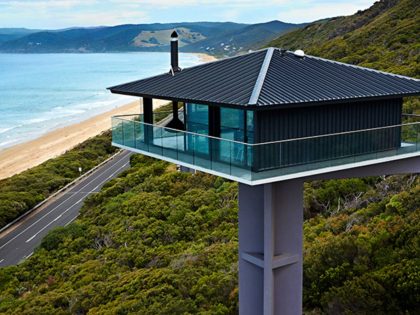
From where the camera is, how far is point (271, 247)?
43.2 ft

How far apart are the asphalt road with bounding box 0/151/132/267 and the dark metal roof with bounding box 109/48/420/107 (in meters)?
17.5

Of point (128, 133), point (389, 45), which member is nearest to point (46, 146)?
point (389, 45)

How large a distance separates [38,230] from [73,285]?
476 inches

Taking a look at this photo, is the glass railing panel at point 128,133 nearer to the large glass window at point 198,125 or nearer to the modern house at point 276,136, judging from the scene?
the modern house at point 276,136

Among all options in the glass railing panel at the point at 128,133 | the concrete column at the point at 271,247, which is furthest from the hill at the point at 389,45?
the glass railing panel at the point at 128,133

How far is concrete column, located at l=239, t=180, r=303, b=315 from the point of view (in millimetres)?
13172

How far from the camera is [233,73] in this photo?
1398cm

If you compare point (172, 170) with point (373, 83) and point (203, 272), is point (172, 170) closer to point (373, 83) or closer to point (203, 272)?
point (203, 272)

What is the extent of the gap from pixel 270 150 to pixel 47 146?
5883 cm

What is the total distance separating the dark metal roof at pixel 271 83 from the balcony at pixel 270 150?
87 centimetres

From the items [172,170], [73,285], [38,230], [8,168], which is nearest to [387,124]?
[73,285]

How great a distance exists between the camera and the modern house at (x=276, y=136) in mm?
12141

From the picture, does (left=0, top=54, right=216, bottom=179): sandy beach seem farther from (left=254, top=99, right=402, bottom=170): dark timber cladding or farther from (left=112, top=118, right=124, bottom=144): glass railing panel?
(left=254, top=99, right=402, bottom=170): dark timber cladding

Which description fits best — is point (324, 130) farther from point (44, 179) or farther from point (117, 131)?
point (44, 179)
